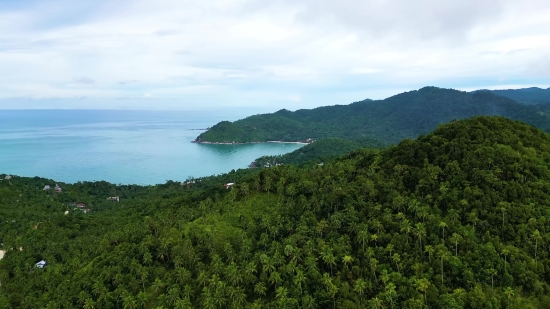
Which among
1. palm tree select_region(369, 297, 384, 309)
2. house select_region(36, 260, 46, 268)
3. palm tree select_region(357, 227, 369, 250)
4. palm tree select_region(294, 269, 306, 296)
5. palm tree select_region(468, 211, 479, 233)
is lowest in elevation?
house select_region(36, 260, 46, 268)

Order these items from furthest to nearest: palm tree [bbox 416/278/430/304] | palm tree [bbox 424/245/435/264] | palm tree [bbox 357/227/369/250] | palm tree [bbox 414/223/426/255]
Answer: palm tree [bbox 357/227/369/250]
palm tree [bbox 414/223/426/255]
palm tree [bbox 424/245/435/264]
palm tree [bbox 416/278/430/304]

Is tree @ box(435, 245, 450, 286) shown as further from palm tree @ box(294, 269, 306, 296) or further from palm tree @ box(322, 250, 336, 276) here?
palm tree @ box(294, 269, 306, 296)

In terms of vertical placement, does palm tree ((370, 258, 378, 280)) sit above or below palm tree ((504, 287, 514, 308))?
above

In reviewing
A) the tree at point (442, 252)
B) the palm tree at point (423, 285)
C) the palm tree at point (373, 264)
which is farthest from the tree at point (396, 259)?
the tree at point (442, 252)

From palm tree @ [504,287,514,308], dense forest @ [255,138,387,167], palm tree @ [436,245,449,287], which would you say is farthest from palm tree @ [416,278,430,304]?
dense forest @ [255,138,387,167]

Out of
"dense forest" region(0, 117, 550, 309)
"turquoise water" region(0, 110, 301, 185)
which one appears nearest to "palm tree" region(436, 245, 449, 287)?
"dense forest" region(0, 117, 550, 309)

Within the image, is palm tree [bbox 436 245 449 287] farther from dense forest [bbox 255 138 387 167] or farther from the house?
dense forest [bbox 255 138 387 167]

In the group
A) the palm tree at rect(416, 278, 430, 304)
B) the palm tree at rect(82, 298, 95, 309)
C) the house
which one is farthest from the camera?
the house

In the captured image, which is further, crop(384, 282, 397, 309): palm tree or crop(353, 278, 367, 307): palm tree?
crop(353, 278, 367, 307): palm tree

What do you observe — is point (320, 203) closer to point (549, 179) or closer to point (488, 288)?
point (488, 288)

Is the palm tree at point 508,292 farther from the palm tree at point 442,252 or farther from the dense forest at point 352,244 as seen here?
the palm tree at point 442,252
